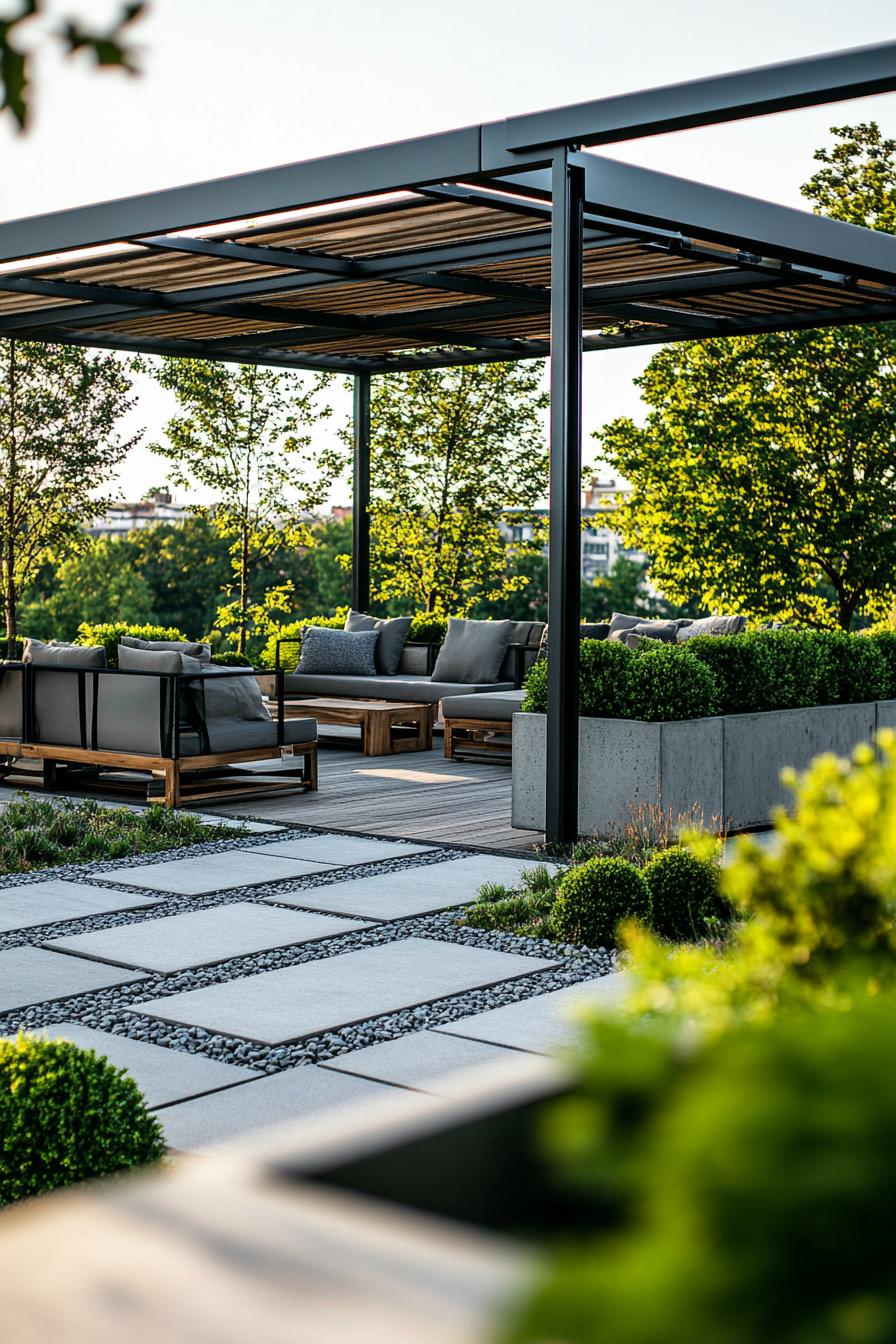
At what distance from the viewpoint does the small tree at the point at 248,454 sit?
18188mm

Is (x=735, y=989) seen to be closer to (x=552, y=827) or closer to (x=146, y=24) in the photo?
(x=146, y=24)

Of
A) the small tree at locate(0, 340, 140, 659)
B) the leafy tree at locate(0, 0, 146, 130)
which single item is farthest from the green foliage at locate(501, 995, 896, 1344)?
the small tree at locate(0, 340, 140, 659)

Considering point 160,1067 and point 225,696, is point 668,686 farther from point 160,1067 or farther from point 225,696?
point 160,1067

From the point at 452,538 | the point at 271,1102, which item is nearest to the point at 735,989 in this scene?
the point at 271,1102

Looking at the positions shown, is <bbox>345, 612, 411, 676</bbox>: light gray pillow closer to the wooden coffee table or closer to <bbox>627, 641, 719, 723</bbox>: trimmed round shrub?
the wooden coffee table

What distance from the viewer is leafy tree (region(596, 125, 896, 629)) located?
17.9 metres

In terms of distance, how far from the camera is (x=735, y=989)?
45.3 inches

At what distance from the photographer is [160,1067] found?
4246mm

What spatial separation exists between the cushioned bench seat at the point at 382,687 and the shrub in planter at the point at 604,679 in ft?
14.1

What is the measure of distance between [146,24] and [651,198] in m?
7.18

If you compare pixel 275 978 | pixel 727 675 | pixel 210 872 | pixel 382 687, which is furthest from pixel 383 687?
pixel 275 978

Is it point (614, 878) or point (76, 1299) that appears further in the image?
point (614, 878)

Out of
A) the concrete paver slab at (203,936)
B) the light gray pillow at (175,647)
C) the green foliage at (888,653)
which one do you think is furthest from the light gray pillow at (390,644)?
the concrete paver slab at (203,936)

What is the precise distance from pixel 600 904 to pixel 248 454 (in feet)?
43.9
